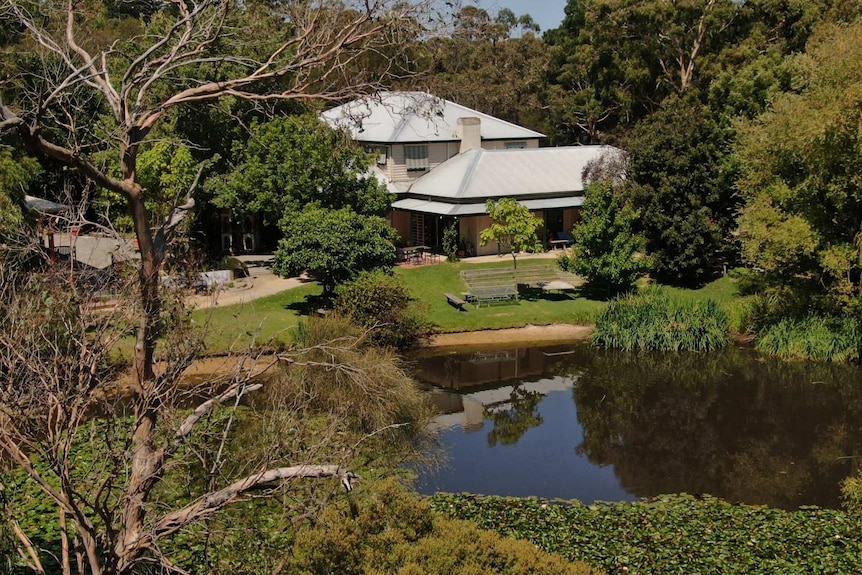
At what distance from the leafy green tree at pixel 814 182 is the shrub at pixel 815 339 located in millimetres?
562

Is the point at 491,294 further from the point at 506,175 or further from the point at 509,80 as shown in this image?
the point at 509,80

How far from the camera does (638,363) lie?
2350cm

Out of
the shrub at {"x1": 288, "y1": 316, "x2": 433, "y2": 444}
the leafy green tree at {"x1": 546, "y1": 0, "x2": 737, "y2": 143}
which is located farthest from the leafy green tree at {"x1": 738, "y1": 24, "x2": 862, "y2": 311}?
the leafy green tree at {"x1": 546, "y1": 0, "x2": 737, "y2": 143}

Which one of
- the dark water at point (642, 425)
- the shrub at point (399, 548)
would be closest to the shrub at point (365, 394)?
the dark water at point (642, 425)

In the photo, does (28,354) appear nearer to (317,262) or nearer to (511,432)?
(511,432)

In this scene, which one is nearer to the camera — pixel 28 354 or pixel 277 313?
pixel 28 354

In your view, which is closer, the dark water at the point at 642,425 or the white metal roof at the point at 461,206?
the dark water at the point at 642,425

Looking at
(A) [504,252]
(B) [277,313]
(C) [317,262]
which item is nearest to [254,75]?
(C) [317,262]

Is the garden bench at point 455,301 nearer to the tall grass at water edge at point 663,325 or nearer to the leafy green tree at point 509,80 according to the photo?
the tall grass at water edge at point 663,325

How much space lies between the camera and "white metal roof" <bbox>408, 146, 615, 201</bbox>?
1362 inches

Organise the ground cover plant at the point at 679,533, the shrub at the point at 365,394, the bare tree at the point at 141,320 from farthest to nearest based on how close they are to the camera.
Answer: the shrub at the point at 365,394
the ground cover plant at the point at 679,533
the bare tree at the point at 141,320

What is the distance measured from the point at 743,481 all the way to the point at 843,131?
9.99m

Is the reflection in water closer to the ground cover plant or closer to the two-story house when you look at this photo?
the ground cover plant

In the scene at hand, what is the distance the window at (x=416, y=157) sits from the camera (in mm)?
37062
